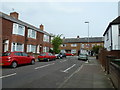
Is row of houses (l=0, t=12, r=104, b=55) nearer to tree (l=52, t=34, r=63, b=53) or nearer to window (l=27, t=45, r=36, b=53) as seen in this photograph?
window (l=27, t=45, r=36, b=53)

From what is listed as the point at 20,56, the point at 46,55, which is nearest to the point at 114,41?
the point at 46,55

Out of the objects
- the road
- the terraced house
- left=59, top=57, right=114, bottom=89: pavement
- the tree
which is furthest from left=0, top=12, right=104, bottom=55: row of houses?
the terraced house

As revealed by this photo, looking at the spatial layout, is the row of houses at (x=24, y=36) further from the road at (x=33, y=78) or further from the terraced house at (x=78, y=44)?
the terraced house at (x=78, y=44)

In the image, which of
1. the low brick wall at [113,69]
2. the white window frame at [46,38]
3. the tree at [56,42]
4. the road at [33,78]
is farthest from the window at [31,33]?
the low brick wall at [113,69]

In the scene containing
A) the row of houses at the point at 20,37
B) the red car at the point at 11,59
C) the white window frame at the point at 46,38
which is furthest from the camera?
the white window frame at the point at 46,38

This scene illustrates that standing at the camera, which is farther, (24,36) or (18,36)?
(24,36)

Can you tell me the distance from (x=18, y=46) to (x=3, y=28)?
14.6ft

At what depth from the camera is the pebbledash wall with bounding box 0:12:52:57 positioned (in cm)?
1947

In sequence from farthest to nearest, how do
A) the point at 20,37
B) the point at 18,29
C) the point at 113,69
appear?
the point at 20,37, the point at 18,29, the point at 113,69

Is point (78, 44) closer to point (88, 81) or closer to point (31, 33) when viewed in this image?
point (31, 33)

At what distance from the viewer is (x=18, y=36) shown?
22.0 meters

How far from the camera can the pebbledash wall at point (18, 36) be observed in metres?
19.5

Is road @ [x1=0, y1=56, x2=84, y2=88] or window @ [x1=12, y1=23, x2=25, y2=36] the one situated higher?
window @ [x1=12, y1=23, x2=25, y2=36]

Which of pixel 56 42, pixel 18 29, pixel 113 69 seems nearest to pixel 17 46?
pixel 18 29
